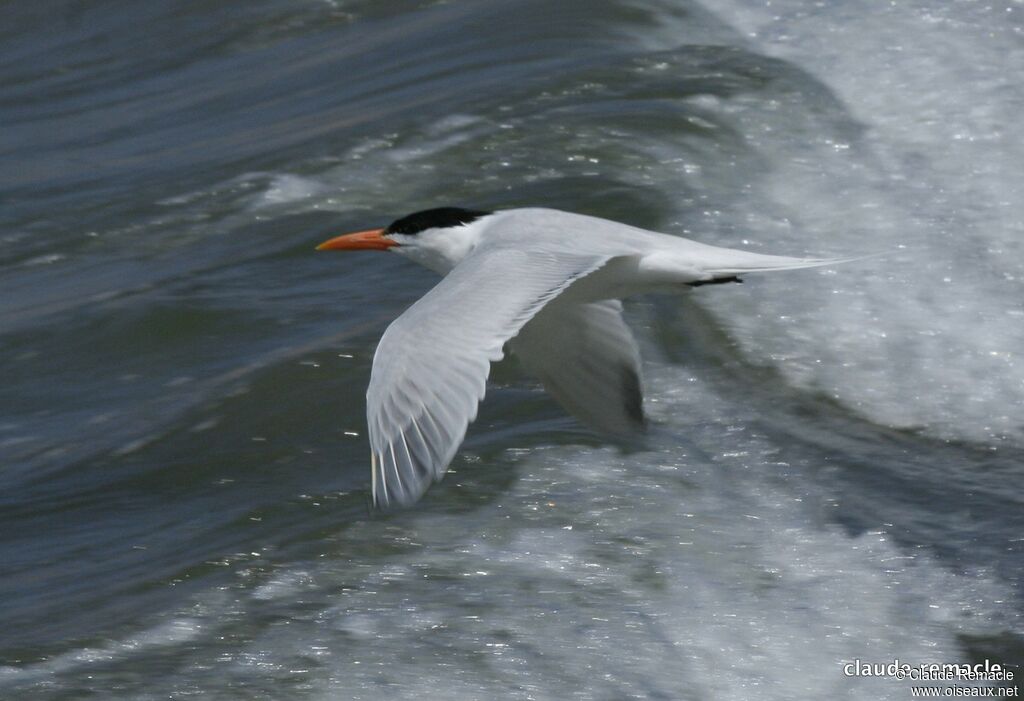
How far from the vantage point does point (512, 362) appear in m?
6.55

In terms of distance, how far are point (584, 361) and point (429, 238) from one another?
2.27 ft

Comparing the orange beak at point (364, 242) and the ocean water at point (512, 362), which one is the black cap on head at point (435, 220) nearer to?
the orange beak at point (364, 242)

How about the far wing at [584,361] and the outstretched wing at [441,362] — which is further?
the far wing at [584,361]

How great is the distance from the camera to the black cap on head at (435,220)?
5414mm

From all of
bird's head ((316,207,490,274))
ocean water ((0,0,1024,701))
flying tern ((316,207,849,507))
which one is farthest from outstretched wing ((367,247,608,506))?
ocean water ((0,0,1024,701))

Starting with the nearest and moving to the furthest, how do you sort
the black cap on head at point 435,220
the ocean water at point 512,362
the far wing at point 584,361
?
the ocean water at point 512,362
the far wing at point 584,361
the black cap on head at point 435,220

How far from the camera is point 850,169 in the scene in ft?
27.3

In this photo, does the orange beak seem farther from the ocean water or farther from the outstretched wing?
the outstretched wing

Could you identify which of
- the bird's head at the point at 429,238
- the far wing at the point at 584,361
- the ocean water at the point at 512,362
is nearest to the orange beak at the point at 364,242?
the bird's head at the point at 429,238

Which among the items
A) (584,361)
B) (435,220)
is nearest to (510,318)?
(584,361)

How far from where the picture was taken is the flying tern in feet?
12.3

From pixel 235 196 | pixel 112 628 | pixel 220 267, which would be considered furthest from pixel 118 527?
pixel 235 196

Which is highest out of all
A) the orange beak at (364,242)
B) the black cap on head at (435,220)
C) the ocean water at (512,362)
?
the black cap on head at (435,220)

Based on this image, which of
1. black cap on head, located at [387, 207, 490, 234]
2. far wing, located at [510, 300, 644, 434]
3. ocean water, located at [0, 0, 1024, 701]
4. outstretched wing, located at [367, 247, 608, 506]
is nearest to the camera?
outstretched wing, located at [367, 247, 608, 506]
